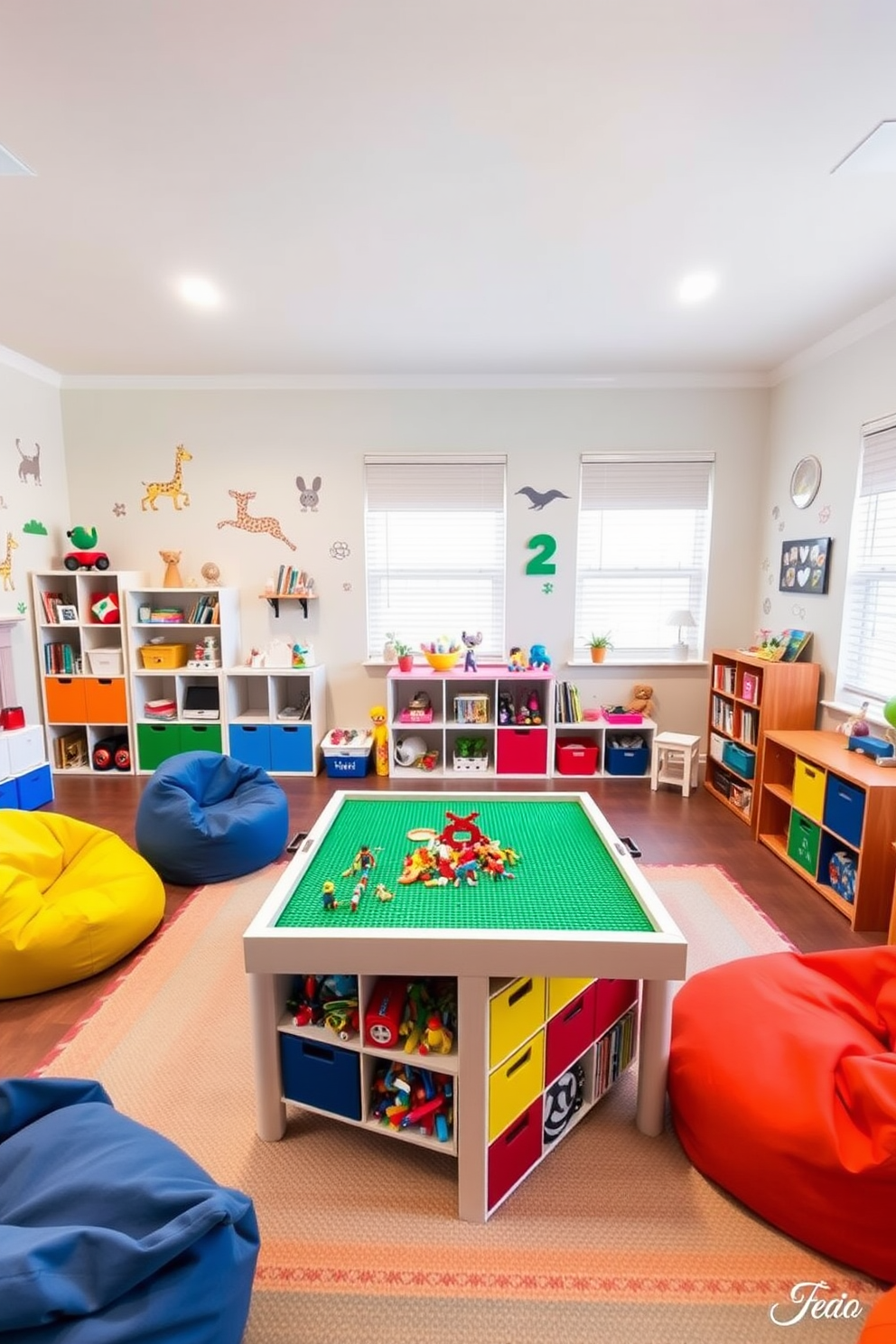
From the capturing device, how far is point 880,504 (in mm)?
3193

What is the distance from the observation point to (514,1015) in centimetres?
135

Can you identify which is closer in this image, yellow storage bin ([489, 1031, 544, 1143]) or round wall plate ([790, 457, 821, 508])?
yellow storage bin ([489, 1031, 544, 1143])

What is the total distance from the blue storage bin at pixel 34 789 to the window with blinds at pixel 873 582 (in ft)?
15.4

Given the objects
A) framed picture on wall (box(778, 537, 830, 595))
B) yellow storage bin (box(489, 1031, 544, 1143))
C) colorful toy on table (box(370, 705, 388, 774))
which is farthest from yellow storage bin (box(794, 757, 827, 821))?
colorful toy on table (box(370, 705, 388, 774))

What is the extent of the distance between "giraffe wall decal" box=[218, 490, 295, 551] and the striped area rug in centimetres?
345

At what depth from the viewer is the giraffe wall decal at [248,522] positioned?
450 cm

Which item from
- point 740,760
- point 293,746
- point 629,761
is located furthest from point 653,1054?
point 293,746

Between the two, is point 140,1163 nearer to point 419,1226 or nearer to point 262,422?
point 419,1226

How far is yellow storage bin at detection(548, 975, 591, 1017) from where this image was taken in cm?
145

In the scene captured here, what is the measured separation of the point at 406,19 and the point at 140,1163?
2.62 metres

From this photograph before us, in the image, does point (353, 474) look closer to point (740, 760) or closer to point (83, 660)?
point (83, 660)

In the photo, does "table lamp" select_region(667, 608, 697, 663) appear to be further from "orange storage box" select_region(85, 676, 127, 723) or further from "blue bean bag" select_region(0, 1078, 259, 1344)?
"blue bean bag" select_region(0, 1078, 259, 1344)

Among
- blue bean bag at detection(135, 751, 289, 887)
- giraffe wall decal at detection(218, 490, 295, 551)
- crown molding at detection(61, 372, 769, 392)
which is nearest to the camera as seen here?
blue bean bag at detection(135, 751, 289, 887)


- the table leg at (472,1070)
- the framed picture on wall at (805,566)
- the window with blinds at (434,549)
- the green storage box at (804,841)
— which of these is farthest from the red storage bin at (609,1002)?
the window with blinds at (434,549)
